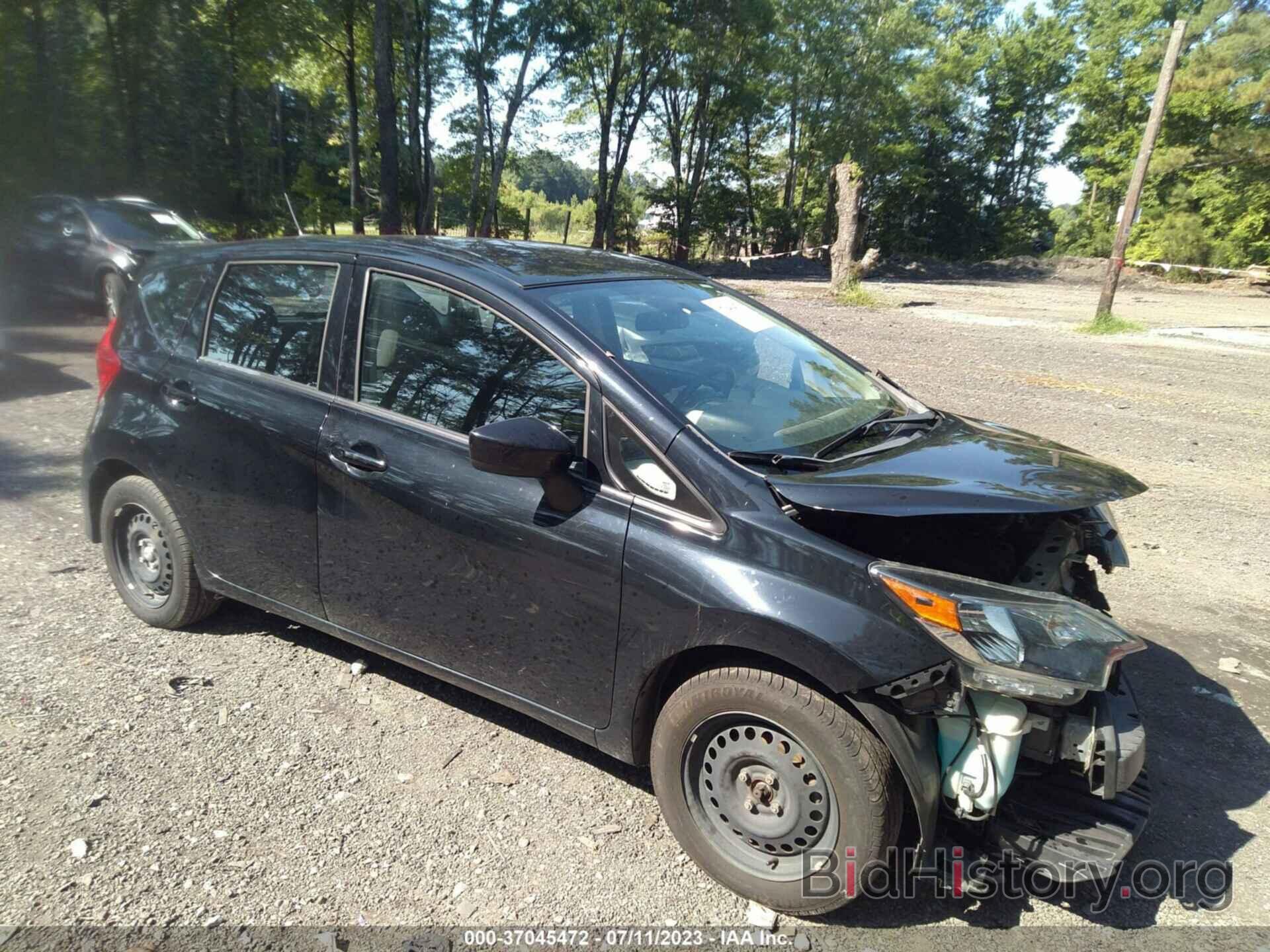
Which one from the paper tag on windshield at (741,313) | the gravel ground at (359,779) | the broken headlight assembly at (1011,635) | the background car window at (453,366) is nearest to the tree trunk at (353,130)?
the gravel ground at (359,779)

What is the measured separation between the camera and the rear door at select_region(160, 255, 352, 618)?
3.61 meters

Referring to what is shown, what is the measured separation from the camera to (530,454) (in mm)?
2838

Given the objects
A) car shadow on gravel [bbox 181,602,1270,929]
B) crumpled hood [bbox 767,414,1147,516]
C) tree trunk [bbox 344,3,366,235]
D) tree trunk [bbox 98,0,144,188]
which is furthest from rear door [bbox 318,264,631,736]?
tree trunk [bbox 344,3,366,235]

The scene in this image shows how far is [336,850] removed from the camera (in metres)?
2.93

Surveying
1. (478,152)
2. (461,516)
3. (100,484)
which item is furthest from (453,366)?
(478,152)

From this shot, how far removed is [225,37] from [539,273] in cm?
2310

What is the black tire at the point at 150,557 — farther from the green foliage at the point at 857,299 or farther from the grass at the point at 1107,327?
the green foliage at the point at 857,299

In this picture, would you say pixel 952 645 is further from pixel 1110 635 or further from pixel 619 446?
pixel 619 446

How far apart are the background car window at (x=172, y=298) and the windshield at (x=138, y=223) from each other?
30.8 ft

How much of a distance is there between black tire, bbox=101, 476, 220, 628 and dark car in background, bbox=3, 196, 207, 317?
9479 millimetres

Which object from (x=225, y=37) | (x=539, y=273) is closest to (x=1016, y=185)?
(x=225, y=37)

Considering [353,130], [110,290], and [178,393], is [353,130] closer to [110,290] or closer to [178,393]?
[110,290]

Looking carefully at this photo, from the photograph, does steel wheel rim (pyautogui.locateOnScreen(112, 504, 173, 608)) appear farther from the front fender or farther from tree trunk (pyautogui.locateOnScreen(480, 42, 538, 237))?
tree trunk (pyautogui.locateOnScreen(480, 42, 538, 237))

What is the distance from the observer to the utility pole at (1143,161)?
1633 cm
